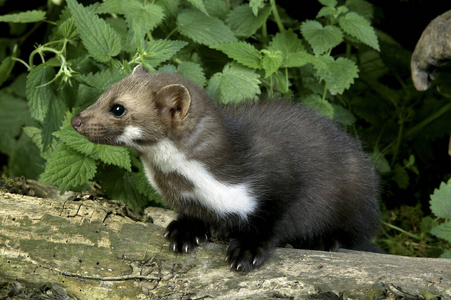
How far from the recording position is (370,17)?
14.0 feet

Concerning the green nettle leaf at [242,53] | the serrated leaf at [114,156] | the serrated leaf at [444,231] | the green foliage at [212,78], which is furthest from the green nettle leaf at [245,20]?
the serrated leaf at [444,231]

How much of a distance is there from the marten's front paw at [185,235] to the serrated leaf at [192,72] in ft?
3.06

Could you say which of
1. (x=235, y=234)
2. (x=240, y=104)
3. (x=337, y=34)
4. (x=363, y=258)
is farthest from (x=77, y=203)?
(x=337, y=34)

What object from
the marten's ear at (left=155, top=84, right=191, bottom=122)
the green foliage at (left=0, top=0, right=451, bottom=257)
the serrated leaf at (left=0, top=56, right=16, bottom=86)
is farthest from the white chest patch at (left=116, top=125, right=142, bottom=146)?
the serrated leaf at (left=0, top=56, right=16, bottom=86)

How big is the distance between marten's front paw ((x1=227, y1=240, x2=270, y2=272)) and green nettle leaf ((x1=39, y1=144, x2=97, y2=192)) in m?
0.99

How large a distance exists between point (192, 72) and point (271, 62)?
474 millimetres

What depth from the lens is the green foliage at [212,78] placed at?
3244 millimetres

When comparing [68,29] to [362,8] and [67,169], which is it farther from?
[362,8]

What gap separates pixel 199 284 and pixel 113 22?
6.67ft

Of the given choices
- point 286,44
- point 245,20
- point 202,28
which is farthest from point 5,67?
point 286,44

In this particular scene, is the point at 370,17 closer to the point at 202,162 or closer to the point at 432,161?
the point at 432,161

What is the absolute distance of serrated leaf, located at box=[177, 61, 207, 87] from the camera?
3457 mm

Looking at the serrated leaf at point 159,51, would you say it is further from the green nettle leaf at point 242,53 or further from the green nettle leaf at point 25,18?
the green nettle leaf at point 25,18

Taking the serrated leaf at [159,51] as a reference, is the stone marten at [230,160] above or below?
below
